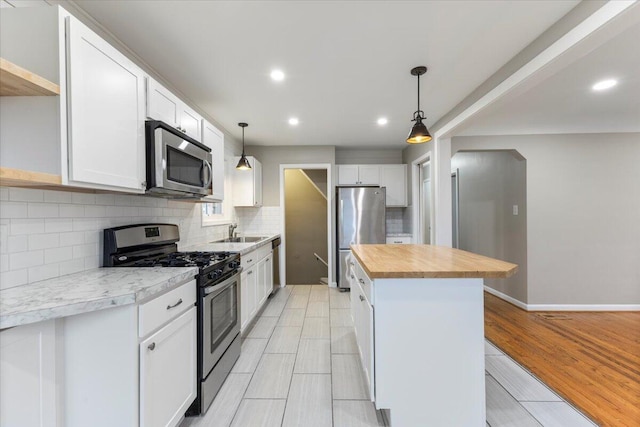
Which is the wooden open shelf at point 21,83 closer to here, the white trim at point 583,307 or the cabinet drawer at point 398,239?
the cabinet drawer at point 398,239

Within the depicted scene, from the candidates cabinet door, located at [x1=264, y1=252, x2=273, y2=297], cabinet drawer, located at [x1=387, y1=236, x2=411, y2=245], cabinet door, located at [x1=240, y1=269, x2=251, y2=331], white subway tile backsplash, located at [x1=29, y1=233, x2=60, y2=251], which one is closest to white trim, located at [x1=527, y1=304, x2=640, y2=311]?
cabinet drawer, located at [x1=387, y1=236, x2=411, y2=245]

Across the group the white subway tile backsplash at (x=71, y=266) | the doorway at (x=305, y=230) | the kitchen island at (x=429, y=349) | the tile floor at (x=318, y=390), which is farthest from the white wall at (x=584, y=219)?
the white subway tile backsplash at (x=71, y=266)

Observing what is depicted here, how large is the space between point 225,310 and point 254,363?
605 millimetres

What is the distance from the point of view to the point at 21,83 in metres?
1.05

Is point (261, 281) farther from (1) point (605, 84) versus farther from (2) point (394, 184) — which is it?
(1) point (605, 84)

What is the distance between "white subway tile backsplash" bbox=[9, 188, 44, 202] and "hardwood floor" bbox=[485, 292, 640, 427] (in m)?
3.39

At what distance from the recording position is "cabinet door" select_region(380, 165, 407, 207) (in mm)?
4844

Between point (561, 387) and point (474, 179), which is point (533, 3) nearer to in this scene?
point (561, 387)

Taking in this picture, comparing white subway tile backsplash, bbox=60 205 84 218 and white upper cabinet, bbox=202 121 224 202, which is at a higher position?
white upper cabinet, bbox=202 121 224 202

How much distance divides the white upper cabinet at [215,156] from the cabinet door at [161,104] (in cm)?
55

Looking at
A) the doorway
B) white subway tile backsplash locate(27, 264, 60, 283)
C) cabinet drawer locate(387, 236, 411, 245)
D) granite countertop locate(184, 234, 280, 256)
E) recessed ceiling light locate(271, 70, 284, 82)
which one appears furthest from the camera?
the doorway

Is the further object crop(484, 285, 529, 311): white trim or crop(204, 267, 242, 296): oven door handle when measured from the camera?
crop(484, 285, 529, 311): white trim

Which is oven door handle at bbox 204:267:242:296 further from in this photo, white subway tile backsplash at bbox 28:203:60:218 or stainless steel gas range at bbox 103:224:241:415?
white subway tile backsplash at bbox 28:203:60:218

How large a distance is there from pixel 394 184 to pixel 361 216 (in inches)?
36.8
